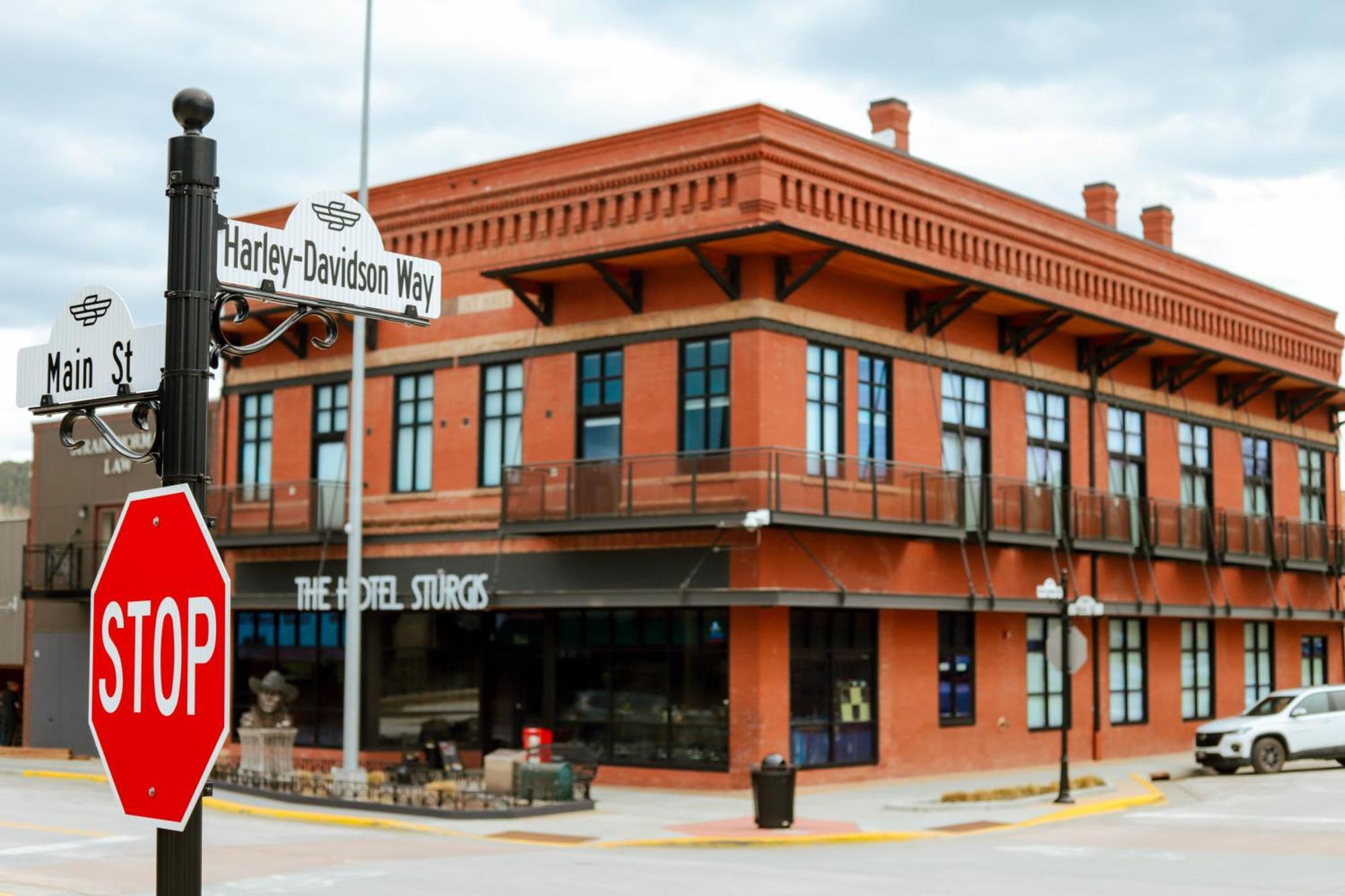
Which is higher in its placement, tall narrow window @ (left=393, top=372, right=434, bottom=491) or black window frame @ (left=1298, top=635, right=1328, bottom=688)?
tall narrow window @ (left=393, top=372, right=434, bottom=491)

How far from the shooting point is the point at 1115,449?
35531 millimetres

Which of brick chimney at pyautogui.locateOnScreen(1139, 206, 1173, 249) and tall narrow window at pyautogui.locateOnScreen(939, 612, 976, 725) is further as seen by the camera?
brick chimney at pyautogui.locateOnScreen(1139, 206, 1173, 249)

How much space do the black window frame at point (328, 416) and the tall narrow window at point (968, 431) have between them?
38.5 ft

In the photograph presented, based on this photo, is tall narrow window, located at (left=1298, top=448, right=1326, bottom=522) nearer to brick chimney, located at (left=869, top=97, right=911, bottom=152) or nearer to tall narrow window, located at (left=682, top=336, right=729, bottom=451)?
brick chimney, located at (left=869, top=97, right=911, bottom=152)

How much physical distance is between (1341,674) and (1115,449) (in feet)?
44.0

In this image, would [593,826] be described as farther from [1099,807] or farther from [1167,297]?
[1167,297]

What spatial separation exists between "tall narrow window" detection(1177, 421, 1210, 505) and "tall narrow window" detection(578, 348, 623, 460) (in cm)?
1510

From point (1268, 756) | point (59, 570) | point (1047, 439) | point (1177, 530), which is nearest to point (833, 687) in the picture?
point (1047, 439)

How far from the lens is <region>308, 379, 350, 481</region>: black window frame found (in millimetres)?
33031

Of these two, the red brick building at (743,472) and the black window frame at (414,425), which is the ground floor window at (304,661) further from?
the black window frame at (414,425)

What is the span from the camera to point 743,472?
26.4 metres

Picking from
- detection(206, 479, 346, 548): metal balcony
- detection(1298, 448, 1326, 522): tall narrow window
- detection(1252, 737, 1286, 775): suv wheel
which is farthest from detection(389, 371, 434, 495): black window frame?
detection(1298, 448, 1326, 522): tall narrow window

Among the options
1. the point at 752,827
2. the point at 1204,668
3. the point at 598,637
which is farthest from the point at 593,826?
the point at 1204,668

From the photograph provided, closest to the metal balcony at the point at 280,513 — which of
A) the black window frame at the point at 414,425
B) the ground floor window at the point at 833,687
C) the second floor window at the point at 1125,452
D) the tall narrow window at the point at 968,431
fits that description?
the black window frame at the point at 414,425
